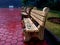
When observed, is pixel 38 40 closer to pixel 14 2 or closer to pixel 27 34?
pixel 27 34

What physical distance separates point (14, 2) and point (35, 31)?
16273 millimetres

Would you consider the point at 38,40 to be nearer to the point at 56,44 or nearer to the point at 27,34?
the point at 27,34

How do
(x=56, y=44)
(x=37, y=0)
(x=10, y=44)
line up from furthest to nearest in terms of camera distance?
1. (x=37, y=0)
2. (x=10, y=44)
3. (x=56, y=44)

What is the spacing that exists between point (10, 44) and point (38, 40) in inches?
33.6

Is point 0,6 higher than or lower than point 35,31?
lower

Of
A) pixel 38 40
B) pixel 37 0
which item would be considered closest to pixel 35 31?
pixel 38 40

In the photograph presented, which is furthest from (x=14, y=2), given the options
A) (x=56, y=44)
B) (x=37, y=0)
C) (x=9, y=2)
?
(x=56, y=44)

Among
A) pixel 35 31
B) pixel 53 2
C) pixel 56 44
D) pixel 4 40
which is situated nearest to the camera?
pixel 56 44

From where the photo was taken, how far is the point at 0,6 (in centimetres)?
2048

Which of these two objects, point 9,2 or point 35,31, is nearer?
point 35,31

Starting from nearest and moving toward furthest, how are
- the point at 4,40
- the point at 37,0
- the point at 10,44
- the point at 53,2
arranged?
the point at 10,44, the point at 4,40, the point at 53,2, the point at 37,0

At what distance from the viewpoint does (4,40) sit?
4766 millimetres

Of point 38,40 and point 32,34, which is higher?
point 32,34

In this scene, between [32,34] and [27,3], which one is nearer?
[32,34]
